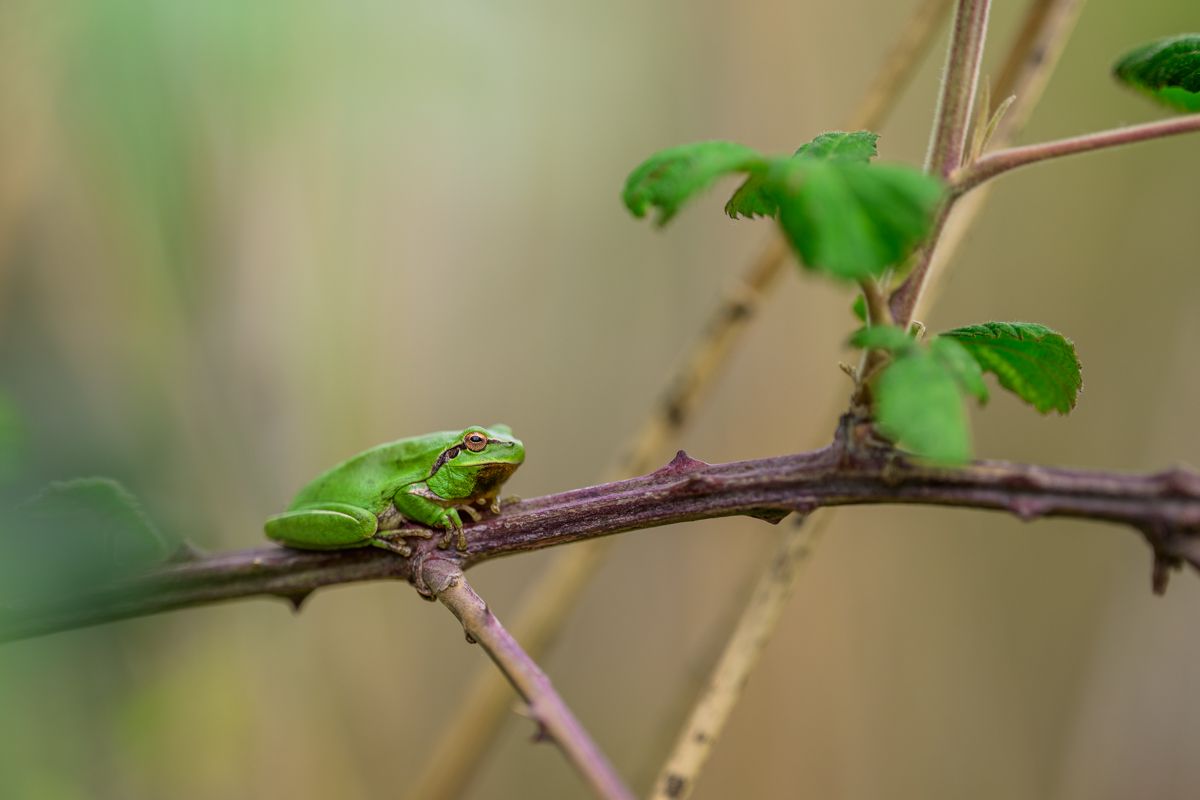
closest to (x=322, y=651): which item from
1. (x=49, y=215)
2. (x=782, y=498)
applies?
(x=49, y=215)

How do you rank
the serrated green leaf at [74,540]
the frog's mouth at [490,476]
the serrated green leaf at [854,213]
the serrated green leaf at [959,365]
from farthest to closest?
1. the frog's mouth at [490,476]
2. the serrated green leaf at [74,540]
3. the serrated green leaf at [959,365]
4. the serrated green leaf at [854,213]

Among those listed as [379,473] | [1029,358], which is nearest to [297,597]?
[379,473]

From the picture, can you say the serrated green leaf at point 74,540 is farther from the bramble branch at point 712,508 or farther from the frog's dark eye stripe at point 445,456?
the frog's dark eye stripe at point 445,456

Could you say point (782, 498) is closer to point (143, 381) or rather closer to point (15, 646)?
point (15, 646)

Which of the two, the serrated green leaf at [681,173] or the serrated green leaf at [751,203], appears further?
the serrated green leaf at [751,203]

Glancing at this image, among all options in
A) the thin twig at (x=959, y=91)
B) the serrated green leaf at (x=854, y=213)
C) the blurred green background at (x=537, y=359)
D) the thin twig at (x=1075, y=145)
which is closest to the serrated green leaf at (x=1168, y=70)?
the thin twig at (x=1075, y=145)

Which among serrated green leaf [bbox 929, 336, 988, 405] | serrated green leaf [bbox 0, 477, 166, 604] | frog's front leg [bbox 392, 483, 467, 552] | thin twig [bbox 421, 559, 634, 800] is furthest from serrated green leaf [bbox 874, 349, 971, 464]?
serrated green leaf [bbox 0, 477, 166, 604]

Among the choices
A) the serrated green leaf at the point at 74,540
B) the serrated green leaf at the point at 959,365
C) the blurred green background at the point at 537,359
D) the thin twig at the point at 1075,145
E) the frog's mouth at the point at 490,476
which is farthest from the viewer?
the blurred green background at the point at 537,359

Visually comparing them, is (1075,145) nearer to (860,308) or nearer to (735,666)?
(860,308)
